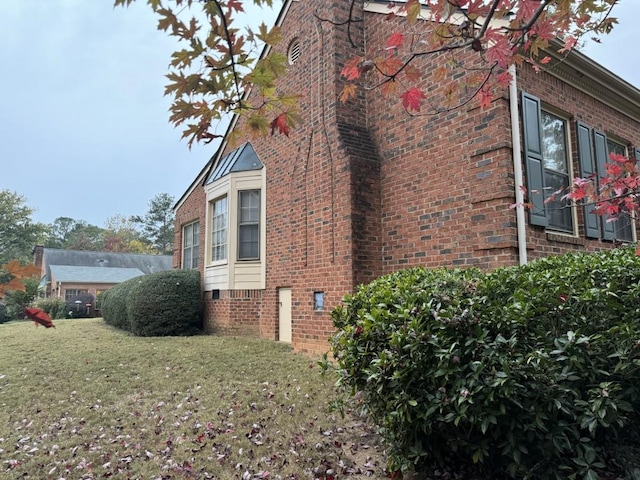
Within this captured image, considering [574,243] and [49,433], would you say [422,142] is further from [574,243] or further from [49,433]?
[49,433]

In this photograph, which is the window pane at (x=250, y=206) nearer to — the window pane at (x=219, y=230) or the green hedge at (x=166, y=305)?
the window pane at (x=219, y=230)

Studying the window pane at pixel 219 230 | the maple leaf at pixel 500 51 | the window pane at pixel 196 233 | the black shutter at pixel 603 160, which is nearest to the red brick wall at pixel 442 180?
the black shutter at pixel 603 160

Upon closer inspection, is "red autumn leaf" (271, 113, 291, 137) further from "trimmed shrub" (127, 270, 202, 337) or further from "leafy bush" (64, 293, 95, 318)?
"leafy bush" (64, 293, 95, 318)

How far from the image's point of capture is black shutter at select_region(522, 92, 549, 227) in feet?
17.8

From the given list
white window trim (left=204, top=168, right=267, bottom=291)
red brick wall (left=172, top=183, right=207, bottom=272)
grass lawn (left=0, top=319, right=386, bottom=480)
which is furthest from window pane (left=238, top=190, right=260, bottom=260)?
grass lawn (left=0, top=319, right=386, bottom=480)

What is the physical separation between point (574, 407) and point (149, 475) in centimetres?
311

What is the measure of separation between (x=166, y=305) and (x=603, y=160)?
9593 mm

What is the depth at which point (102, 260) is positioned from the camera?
35.5m

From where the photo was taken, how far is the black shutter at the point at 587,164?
634 cm

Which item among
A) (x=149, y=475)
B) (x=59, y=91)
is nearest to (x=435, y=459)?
(x=149, y=475)

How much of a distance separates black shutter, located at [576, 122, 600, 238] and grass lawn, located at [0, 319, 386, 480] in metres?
4.56

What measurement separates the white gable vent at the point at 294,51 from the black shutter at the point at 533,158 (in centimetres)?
472

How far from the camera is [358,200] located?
263 inches

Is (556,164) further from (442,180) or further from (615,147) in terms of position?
(615,147)
